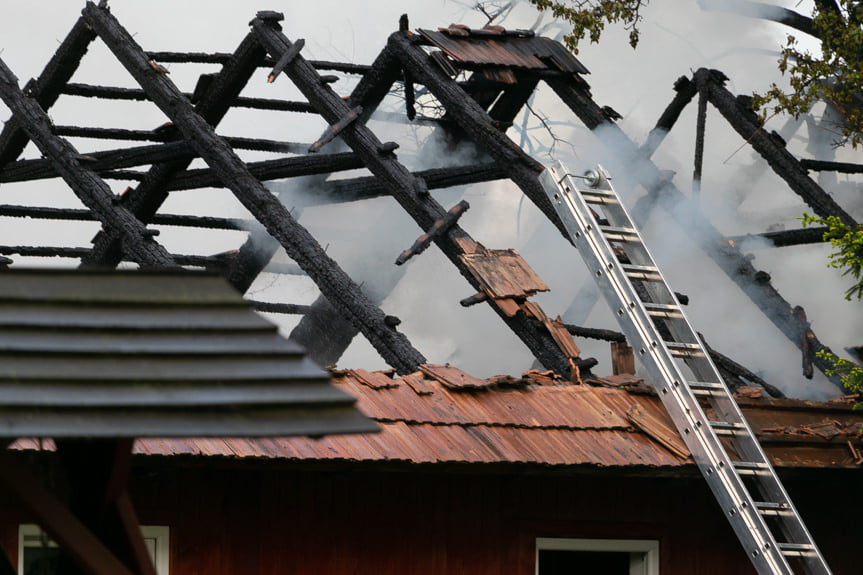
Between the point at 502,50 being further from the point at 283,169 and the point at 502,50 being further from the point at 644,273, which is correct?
the point at 644,273

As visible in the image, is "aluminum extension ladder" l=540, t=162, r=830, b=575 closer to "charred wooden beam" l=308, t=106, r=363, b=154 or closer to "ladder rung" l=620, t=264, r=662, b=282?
"ladder rung" l=620, t=264, r=662, b=282

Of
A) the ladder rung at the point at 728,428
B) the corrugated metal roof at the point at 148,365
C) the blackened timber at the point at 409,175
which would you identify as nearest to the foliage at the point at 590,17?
the blackened timber at the point at 409,175

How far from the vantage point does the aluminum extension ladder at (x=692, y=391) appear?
760cm

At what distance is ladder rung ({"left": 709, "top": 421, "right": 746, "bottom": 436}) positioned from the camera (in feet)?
26.1

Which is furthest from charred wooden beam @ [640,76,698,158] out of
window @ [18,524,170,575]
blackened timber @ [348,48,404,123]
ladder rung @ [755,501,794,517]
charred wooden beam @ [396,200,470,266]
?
window @ [18,524,170,575]

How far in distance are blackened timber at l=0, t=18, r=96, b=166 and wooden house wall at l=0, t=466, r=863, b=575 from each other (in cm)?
728

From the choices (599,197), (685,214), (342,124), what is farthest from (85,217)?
(599,197)

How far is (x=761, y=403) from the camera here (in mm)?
8695

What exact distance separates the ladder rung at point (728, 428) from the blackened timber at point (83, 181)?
545cm

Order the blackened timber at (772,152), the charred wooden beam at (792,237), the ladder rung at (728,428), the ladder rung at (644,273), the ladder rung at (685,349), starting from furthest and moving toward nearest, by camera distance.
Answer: the charred wooden beam at (792,237) → the blackened timber at (772,152) → the ladder rung at (644,273) → the ladder rung at (685,349) → the ladder rung at (728,428)

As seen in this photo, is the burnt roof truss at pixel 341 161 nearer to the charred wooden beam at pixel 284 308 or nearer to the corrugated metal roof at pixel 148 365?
the charred wooden beam at pixel 284 308

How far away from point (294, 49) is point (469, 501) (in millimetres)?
5468

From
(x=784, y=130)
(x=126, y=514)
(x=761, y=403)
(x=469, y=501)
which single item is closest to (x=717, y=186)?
(x=784, y=130)

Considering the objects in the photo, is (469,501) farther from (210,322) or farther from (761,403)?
(210,322)
